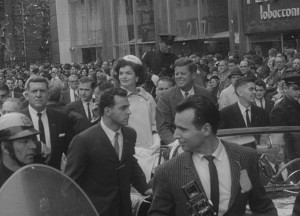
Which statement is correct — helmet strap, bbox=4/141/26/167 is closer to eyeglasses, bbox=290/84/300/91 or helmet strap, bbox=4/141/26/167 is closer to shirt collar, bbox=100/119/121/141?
shirt collar, bbox=100/119/121/141

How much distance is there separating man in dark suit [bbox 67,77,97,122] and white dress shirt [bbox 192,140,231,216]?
5.40m

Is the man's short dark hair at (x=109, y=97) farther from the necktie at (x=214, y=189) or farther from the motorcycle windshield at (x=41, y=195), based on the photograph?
the motorcycle windshield at (x=41, y=195)

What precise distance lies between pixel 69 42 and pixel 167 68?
78.4 feet

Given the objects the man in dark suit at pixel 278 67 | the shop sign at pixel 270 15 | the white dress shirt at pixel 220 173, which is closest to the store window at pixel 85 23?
the shop sign at pixel 270 15

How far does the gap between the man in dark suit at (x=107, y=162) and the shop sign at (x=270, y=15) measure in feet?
48.7

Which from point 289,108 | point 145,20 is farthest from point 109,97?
point 145,20

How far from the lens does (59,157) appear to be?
7266 mm

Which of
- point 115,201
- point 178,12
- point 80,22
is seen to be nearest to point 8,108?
point 115,201

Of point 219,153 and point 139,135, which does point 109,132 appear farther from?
point 219,153

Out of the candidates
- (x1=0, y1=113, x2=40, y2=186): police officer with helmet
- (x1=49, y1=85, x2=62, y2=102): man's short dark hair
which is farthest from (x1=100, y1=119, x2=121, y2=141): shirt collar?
(x1=49, y1=85, x2=62, y2=102): man's short dark hair

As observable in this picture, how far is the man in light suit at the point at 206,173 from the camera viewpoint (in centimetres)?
425

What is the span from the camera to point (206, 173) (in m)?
4.29

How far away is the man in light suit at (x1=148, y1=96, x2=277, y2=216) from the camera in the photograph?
425 cm

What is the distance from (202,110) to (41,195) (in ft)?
3.88
